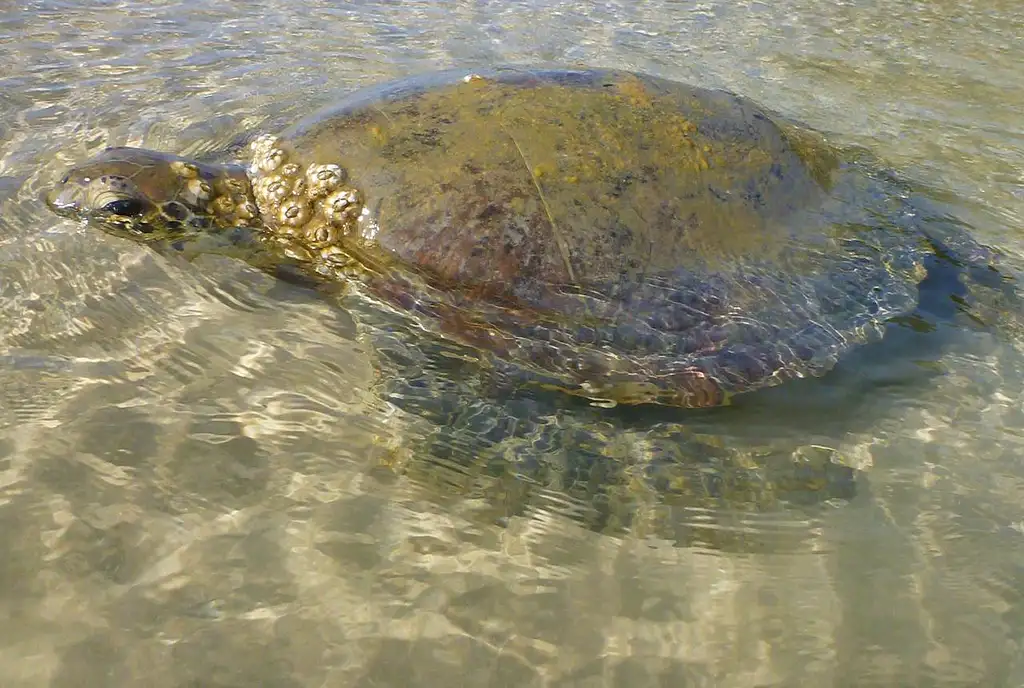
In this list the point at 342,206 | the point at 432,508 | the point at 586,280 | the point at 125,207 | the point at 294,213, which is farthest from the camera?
the point at 125,207

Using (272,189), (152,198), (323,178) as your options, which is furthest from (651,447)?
(152,198)

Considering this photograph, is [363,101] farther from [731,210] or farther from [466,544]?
[466,544]

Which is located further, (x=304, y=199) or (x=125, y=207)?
(x=125, y=207)

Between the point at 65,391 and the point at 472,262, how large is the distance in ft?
4.46

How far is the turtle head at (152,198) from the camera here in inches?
123

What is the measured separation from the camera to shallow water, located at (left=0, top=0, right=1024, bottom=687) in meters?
1.85

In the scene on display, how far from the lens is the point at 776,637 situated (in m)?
1.99

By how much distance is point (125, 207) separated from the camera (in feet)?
10.2

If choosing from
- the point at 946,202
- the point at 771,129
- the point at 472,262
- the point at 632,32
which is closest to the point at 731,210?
the point at 771,129

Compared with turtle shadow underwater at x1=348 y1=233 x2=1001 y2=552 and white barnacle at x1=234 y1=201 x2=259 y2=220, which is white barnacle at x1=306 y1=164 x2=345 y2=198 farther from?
turtle shadow underwater at x1=348 y1=233 x2=1001 y2=552

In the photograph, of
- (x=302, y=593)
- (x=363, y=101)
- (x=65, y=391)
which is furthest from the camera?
(x=363, y=101)

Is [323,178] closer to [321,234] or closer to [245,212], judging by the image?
[321,234]

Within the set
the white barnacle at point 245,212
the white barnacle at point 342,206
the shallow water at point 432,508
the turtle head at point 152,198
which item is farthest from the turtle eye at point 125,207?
the white barnacle at point 342,206

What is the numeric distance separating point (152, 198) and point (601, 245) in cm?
182
